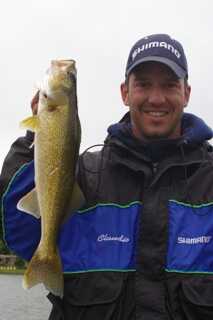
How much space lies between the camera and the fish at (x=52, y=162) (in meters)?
3.93

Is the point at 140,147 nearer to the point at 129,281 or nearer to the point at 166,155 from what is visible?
the point at 166,155

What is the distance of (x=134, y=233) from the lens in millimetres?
4277

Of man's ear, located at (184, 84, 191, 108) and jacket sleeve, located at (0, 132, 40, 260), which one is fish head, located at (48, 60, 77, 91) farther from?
man's ear, located at (184, 84, 191, 108)

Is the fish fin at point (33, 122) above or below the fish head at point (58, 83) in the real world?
below

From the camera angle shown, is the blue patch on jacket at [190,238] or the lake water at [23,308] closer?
the blue patch on jacket at [190,238]

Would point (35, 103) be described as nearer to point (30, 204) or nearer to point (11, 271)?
point (30, 204)

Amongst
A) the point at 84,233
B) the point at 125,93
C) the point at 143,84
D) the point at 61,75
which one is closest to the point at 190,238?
the point at 84,233

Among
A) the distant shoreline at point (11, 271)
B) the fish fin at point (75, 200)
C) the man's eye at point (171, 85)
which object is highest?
the man's eye at point (171, 85)

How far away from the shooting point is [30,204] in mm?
4070

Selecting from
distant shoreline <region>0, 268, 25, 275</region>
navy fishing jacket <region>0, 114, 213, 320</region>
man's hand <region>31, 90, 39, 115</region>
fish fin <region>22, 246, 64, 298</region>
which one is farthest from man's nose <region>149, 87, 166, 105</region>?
distant shoreline <region>0, 268, 25, 275</region>

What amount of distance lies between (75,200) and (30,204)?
357 mm

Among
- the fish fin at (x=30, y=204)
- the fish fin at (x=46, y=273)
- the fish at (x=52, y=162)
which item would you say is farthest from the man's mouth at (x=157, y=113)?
the fish fin at (x=46, y=273)

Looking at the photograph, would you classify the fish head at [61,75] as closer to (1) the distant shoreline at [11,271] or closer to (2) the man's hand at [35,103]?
(2) the man's hand at [35,103]

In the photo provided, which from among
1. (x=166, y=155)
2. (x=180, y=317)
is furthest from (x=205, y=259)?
(x=166, y=155)
